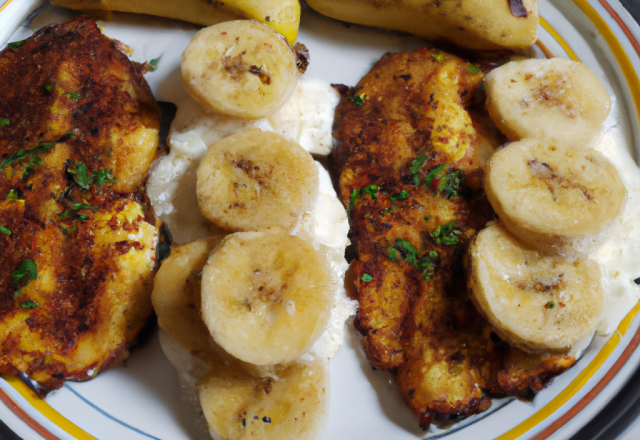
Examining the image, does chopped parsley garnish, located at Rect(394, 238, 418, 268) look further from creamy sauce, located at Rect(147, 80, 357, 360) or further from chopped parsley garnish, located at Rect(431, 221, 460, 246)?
creamy sauce, located at Rect(147, 80, 357, 360)

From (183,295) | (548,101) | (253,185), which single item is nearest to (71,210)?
(183,295)

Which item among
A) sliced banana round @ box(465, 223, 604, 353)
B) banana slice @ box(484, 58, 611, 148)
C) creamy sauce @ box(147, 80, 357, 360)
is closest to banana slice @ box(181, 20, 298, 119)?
creamy sauce @ box(147, 80, 357, 360)

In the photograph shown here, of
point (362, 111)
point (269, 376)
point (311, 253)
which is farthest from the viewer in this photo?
point (362, 111)

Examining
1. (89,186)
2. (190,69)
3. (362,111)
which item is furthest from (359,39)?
(89,186)

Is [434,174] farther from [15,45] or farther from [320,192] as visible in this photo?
[15,45]

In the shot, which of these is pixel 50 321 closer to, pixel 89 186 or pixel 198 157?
pixel 89 186
